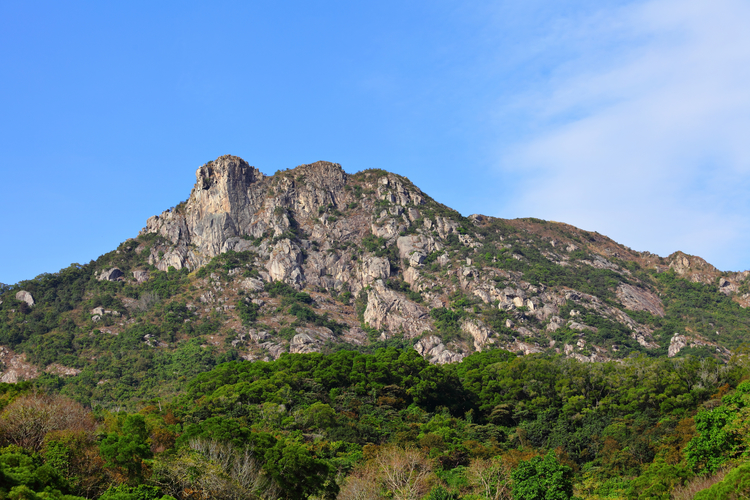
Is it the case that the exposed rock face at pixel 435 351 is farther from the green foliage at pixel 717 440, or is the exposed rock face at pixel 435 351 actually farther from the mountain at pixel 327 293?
the green foliage at pixel 717 440

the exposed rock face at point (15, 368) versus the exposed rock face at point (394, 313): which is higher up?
the exposed rock face at point (394, 313)

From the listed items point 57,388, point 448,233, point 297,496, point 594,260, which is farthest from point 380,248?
point 297,496

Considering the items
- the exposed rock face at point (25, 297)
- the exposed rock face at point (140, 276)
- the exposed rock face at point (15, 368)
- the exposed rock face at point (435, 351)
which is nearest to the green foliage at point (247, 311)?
the exposed rock face at point (140, 276)

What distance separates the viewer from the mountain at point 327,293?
12150 centimetres

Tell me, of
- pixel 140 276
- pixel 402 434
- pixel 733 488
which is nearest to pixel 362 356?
pixel 402 434

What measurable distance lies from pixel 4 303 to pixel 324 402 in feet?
310

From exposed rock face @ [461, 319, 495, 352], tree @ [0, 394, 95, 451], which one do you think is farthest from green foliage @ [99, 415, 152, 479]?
exposed rock face @ [461, 319, 495, 352]

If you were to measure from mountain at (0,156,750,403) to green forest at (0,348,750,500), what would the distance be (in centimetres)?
2282

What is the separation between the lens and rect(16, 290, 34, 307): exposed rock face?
13900cm

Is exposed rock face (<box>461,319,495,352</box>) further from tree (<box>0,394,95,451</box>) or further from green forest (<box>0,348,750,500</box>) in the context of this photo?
tree (<box>0,394,95,451</box>)

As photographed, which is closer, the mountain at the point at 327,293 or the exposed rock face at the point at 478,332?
the mountain at the point at 327,293

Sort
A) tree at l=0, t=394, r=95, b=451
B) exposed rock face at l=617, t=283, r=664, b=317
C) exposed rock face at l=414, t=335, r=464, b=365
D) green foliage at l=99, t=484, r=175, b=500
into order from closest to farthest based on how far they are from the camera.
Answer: green foliage at l=99, t=484, r=175, b=500 < tree at l=0, t=394, r=95, b=451 < exposed rock face at l=414, t=335, r=464, b=365 < exposed rock face at l=617, t=283, r=664, b=317

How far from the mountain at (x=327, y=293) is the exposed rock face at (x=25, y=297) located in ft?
1.20

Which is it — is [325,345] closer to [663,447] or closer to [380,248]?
[380,248]
